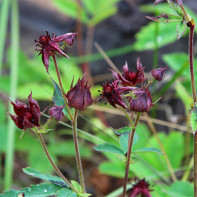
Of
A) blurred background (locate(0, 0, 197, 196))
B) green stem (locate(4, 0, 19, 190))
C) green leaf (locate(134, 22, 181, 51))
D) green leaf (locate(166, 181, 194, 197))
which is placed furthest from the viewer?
green leaf (locate(134, 22, 181, 51))

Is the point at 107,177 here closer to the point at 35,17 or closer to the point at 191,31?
the point at 191,31

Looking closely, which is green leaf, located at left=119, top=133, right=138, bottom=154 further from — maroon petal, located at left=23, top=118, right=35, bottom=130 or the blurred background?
the blurred background

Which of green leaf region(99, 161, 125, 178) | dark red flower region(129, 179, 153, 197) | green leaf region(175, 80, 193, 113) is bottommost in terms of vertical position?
green leaf region(99, 161, 125, 178)

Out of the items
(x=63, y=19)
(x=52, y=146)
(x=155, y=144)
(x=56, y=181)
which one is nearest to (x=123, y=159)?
(x=56, y=181)

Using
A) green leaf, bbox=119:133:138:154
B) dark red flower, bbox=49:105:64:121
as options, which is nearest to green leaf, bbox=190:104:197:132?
green leaf, bbox=119:133:138:154

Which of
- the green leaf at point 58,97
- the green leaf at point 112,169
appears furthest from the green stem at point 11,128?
the green leaf at point 58,97

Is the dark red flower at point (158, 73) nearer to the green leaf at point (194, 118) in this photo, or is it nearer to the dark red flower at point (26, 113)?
the green leaf at point (194, 118)
